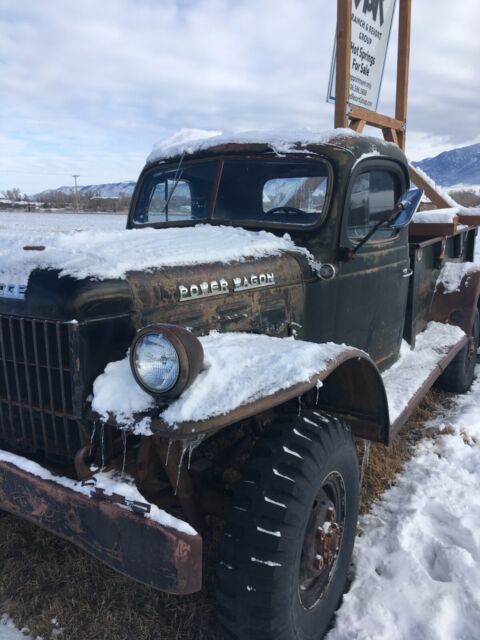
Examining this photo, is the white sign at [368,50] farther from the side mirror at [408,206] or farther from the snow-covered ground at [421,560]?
the snow-covered ground at [421,560]

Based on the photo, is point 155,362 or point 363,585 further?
point 363,585

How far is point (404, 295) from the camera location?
4.12 meters

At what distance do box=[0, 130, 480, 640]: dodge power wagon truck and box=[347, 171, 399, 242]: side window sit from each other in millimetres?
48

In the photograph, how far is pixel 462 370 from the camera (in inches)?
196

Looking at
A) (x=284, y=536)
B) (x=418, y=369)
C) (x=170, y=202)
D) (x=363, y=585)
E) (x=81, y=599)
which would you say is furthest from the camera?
(x=418, y=369)

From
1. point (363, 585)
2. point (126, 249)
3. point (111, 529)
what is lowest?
point (363, 585)

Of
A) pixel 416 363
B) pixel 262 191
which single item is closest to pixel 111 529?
pixel 262 191

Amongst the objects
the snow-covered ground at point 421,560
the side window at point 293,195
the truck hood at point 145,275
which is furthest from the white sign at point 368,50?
the snow-covered ground at point 421,560

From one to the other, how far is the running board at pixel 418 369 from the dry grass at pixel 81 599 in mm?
1259

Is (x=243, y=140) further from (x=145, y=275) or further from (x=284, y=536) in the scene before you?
(x=284, y=536)

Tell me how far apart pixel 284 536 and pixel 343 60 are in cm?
408

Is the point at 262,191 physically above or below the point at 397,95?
below

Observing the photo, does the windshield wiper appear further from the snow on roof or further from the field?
the field

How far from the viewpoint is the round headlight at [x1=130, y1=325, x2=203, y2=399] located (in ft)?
5.63
